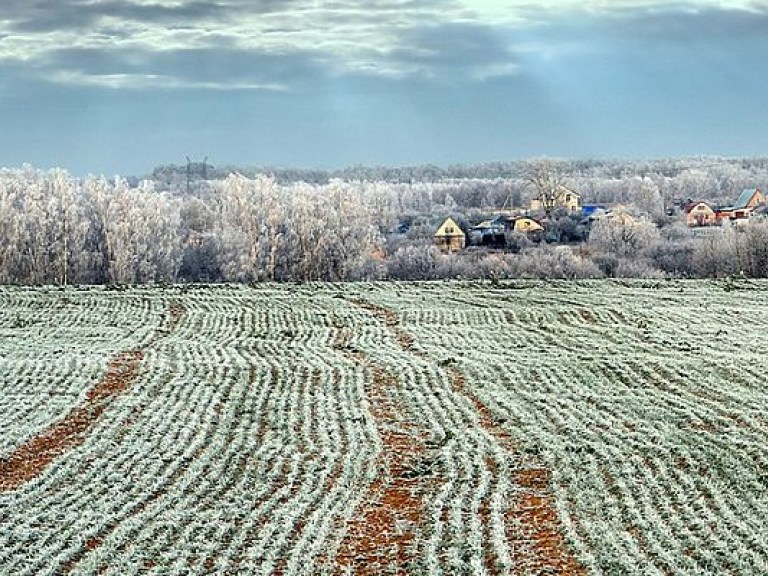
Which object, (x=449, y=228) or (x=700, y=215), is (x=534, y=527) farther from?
(x=700, y=215)

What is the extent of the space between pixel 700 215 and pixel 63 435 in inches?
4645

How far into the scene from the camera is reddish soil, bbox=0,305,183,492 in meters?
18.2

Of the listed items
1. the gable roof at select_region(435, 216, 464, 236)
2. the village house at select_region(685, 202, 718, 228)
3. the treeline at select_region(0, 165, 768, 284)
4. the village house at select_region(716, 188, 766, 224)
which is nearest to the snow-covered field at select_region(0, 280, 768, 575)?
the treeline at select_region(0, 165, 768, 284)

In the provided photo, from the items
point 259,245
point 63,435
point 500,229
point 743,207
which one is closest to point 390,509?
point 63,435

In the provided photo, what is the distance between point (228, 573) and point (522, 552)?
3582 mm

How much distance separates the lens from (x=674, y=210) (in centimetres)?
14388

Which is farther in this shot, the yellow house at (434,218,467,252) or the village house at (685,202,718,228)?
the village house at (685,202,718,228)

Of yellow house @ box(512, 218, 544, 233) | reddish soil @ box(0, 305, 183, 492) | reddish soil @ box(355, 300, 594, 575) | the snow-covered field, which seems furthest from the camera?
yellow house @ box(512, 218, 544, 233)

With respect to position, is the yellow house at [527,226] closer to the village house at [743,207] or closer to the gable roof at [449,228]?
the gable roof at [449,228]

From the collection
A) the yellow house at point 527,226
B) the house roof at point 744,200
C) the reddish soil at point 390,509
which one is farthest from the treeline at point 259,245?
the reddish soil at point 390,509

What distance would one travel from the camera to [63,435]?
21219mm

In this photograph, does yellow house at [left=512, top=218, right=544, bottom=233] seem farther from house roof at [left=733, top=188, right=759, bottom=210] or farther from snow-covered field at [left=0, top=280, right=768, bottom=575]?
snow-covered field at [left=0, top=280, right=768, bottom=575]

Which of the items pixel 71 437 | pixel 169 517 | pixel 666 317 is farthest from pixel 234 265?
pixel 169 517

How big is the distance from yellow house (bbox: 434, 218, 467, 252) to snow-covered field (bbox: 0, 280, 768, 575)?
6878cm
